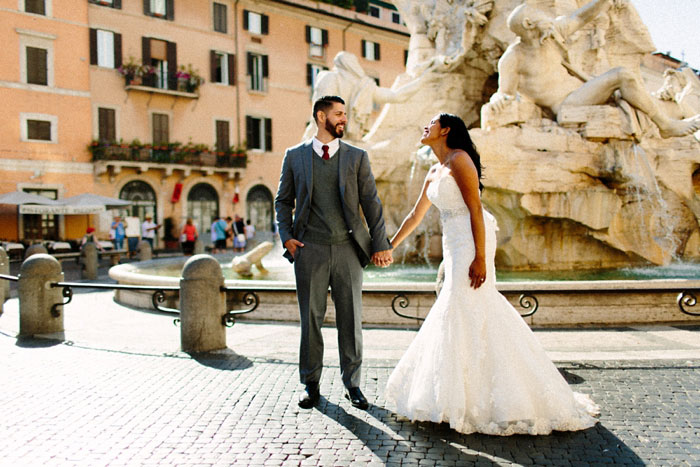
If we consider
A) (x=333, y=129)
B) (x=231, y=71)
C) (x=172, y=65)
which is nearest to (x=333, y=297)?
(x=333, y=129)

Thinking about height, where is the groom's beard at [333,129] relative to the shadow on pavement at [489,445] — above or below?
above

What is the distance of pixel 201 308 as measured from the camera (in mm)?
5461

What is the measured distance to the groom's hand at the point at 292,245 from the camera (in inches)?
151

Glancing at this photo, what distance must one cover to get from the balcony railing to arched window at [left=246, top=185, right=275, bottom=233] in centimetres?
176

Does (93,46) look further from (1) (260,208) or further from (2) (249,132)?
(1) (260,208)

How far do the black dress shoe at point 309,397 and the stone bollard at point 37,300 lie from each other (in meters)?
3.71

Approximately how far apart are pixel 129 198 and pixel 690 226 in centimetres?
2391

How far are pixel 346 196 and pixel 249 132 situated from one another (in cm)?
2961

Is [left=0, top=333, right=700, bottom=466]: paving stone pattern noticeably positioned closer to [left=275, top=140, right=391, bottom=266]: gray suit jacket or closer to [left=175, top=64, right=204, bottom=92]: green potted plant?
[left=275, top=140, right=391, bottom=266]: gray suit jacket

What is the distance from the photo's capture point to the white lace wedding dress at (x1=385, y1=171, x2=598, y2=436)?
3314 mm

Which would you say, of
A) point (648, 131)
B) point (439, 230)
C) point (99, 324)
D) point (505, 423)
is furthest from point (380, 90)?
point (505, 423)

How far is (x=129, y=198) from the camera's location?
28.3 meters

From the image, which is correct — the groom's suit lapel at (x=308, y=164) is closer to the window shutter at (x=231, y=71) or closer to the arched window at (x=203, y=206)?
the arched window at (x=203, y=206)

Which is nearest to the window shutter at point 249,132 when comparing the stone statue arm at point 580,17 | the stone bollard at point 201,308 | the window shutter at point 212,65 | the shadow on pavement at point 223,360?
the window shutter at point 212,65
